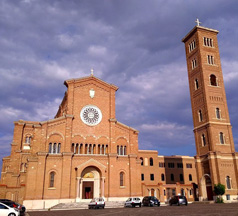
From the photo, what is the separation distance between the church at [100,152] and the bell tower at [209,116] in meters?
0.14

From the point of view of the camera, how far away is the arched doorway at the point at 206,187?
3642 centimetres

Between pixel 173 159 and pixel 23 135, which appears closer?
pixel 23 135

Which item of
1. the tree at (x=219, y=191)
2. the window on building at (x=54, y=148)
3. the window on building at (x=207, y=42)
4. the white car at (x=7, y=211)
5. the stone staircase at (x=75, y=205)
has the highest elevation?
the window on building at (x=207, y=42)

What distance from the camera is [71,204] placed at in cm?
3212

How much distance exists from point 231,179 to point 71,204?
23102 millimetres

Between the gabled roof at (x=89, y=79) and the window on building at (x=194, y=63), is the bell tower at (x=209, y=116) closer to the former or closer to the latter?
the window on building at (x=194, y=63)

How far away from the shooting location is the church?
33.8 meters

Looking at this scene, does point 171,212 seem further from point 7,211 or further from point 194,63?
point 194,63

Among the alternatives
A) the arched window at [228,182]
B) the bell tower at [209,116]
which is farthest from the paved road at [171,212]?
the bell tower at [209,116]

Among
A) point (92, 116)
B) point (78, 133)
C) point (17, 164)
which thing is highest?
point (92, 116)

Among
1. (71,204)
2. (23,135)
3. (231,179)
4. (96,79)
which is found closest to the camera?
(71,204)

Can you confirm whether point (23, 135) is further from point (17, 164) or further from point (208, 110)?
point (208, 110)

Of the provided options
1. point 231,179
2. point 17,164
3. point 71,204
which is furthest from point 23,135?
point 231,179

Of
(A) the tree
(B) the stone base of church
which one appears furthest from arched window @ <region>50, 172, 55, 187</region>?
(A) the tree
